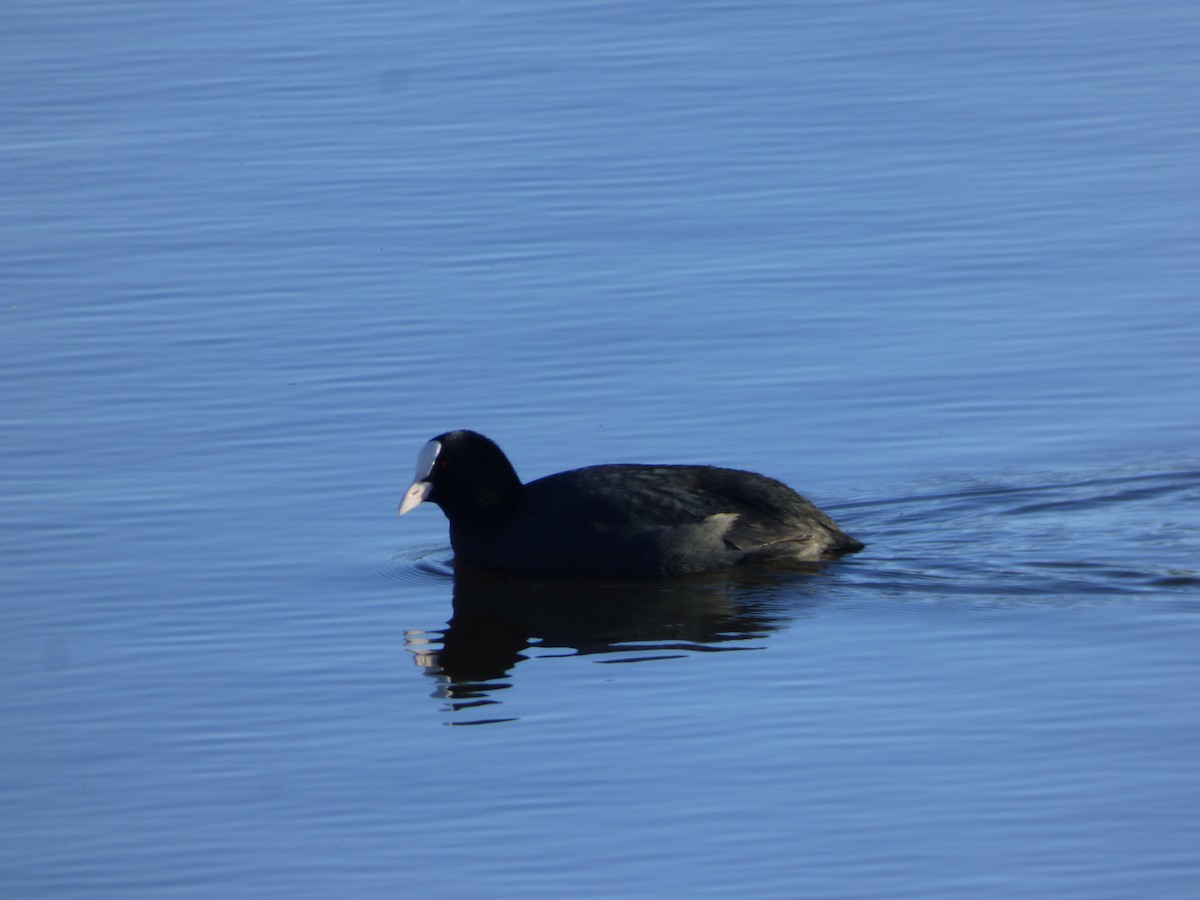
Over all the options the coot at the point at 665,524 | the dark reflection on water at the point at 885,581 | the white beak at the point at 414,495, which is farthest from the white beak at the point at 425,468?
the coot at the point at 665,524

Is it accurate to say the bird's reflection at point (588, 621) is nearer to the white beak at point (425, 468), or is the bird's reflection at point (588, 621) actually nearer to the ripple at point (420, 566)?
the ripple at point (420, 566)

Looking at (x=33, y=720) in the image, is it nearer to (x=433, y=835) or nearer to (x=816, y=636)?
(x=433, y=835)

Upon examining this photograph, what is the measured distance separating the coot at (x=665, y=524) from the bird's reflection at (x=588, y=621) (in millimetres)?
101

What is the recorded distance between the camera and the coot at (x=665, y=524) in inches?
433

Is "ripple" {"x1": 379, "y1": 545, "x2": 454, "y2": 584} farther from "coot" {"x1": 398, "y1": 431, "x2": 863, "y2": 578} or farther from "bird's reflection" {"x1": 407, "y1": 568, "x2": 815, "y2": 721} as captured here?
"coot" {"x1": 398, "y1": 431, "x2": 863, "y2": 578}

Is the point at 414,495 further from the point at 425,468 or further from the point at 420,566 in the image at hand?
the point at 420,566

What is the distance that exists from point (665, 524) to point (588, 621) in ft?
2.32

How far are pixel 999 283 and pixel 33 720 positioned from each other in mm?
6936

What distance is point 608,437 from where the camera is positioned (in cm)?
1252

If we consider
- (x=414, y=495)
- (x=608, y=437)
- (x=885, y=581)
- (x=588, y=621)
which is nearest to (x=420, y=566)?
(x=414, y=495)

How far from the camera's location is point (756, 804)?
8117mm

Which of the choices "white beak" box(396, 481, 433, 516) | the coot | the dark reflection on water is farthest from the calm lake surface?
"white beak" box(396, 481, 433, 516)

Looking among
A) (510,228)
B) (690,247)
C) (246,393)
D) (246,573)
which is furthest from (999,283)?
Result: (246,573)

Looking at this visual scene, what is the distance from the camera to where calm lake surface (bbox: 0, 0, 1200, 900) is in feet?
26.8
